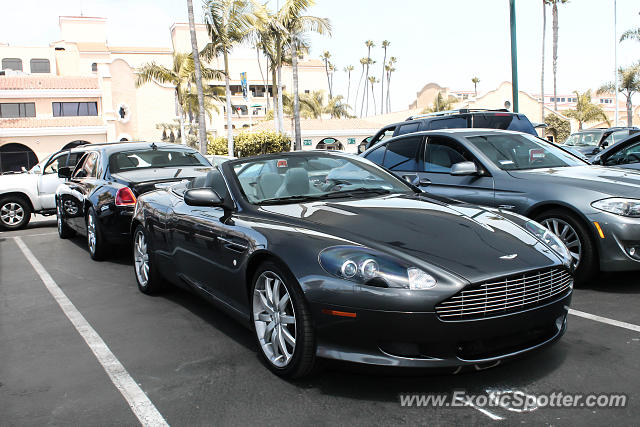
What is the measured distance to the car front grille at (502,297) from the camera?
9.90ft

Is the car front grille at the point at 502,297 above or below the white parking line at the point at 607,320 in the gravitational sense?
above

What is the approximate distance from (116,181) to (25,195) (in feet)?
19.2

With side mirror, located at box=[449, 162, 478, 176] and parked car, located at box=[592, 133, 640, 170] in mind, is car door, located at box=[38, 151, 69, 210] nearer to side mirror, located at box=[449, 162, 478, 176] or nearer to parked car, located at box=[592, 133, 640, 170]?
side mirror, located at box=[449, 162, 478, 176]

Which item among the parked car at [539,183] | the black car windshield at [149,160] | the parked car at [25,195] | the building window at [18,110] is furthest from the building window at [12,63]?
the parked car at [539,183]

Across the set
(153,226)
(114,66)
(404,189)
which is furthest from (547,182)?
(114,66)

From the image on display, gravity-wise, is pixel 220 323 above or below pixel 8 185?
below

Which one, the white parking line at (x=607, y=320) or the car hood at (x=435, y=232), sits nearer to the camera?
the car hood at (x=435, y=232)

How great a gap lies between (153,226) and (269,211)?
77.7 inches

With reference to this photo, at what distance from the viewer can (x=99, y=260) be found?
8.03 meters

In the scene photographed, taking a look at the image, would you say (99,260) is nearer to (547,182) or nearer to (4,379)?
(4,379)

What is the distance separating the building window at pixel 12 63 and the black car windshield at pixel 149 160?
7631 centimetres

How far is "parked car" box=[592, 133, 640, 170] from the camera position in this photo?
24.7 feet

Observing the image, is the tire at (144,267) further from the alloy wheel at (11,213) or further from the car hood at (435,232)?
the alloy wheel at (11,213)

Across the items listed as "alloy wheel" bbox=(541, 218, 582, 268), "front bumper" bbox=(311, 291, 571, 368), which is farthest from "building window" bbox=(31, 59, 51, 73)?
"front bumper" bbox=(311, 291, 571, 368)
